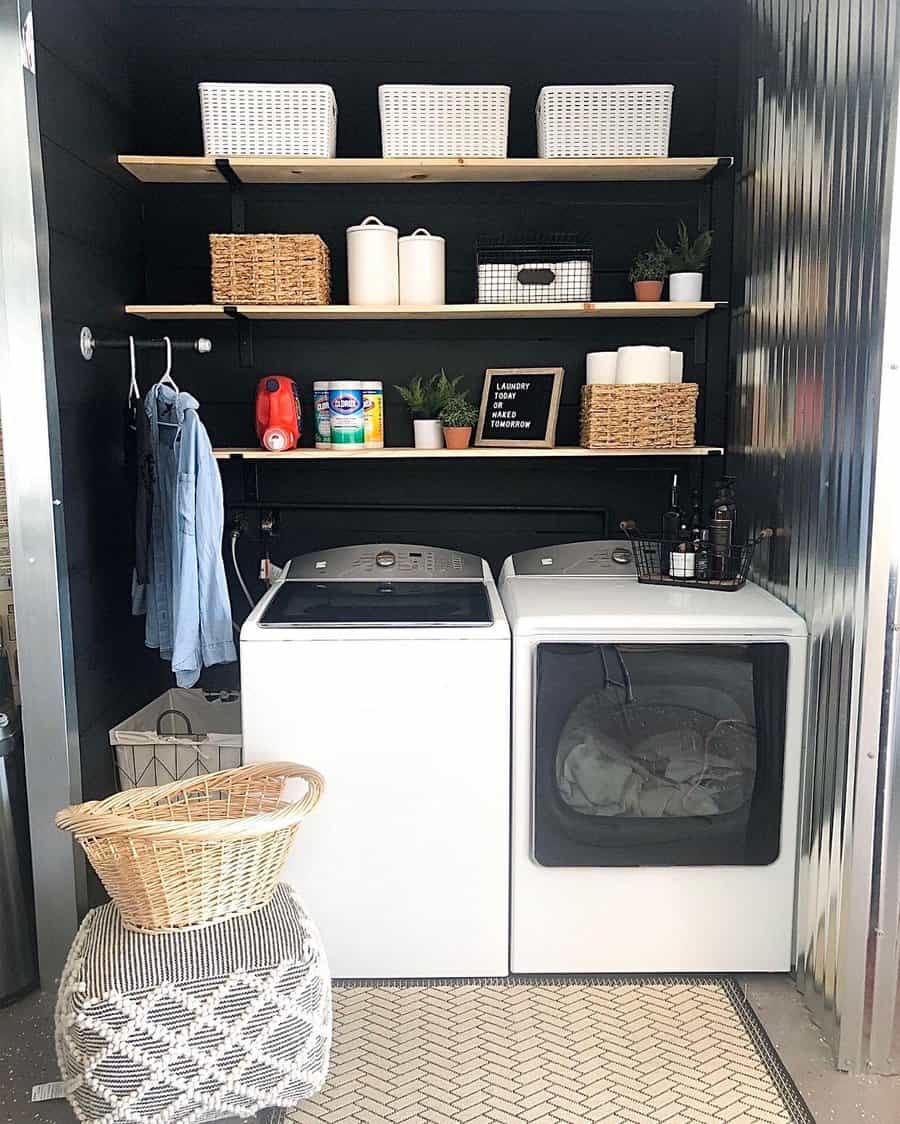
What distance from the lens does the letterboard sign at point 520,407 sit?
9.48 feet

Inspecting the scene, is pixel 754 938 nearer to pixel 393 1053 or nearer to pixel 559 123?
pixel 393 1053

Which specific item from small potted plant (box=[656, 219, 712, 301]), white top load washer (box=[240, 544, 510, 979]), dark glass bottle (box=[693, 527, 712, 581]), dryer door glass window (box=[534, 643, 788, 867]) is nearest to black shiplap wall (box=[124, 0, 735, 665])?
small potted plant (box=[656, 219, 712, 301])

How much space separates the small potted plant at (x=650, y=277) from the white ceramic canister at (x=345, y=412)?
0.83 metres

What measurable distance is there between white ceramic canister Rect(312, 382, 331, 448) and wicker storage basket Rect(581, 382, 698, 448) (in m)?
0.74

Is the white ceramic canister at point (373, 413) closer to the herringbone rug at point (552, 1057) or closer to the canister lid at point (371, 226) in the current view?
the canister lid at point (371, 226)

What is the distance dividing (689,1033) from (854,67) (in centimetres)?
203

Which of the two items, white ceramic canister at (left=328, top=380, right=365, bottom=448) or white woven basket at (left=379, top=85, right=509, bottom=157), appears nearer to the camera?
white woven basket at (left=379, top=85, right=509, bottom=157)

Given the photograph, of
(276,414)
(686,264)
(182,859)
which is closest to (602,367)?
(686,264)

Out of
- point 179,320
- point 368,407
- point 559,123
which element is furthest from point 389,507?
point 559,123

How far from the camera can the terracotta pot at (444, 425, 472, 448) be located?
114 inches

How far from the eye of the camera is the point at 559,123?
2.71 meters

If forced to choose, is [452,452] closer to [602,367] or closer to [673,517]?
[602,367]

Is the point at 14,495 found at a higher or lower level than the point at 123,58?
lower

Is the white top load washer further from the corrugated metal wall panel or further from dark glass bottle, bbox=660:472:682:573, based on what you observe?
the corrugated metal wall panel
